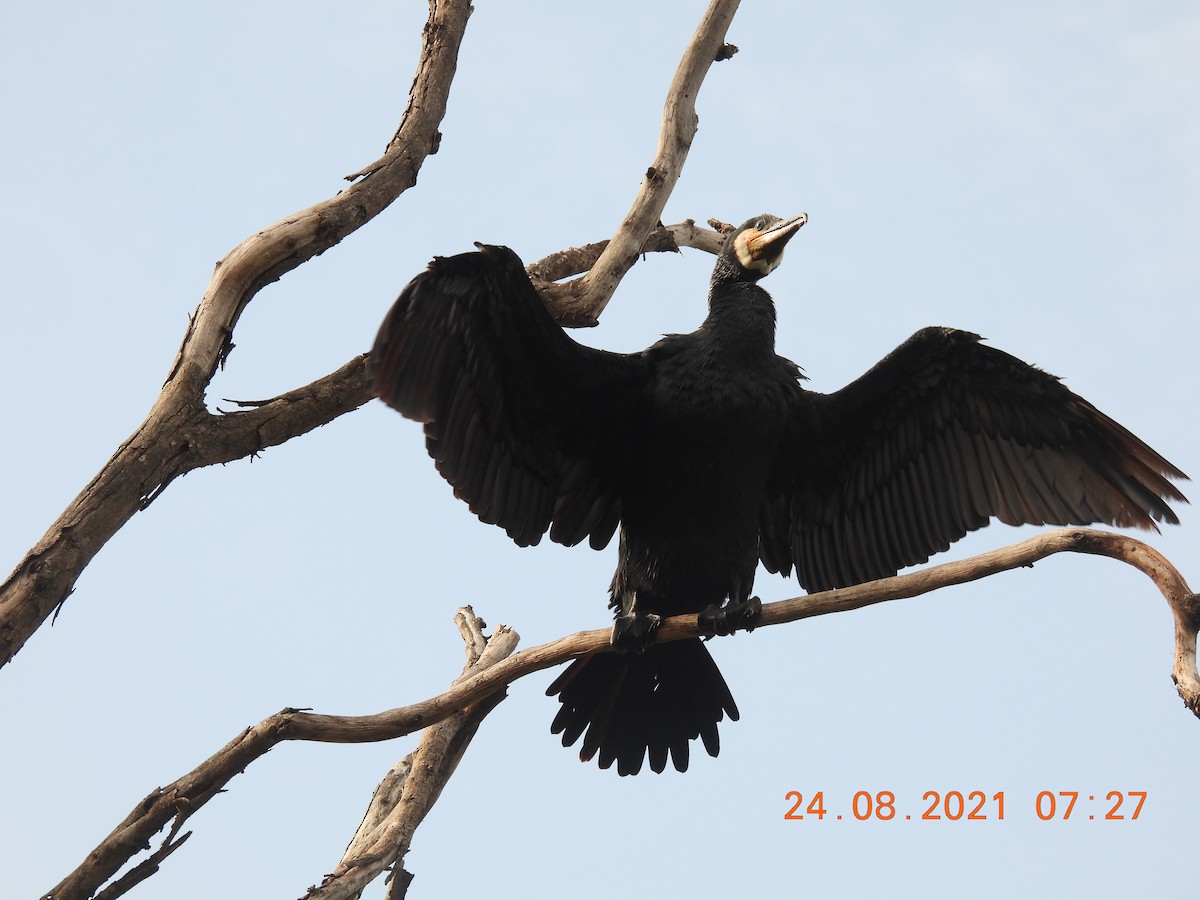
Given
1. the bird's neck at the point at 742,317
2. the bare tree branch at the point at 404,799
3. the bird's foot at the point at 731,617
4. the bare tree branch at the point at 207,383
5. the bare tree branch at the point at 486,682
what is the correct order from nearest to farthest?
1. the bare tree branch at the point at 486,682
2. the bare tree branch at the point at 207,383
3. the bird's foot at the point at 731,617
4. the bird's neck at the point at 742,317
5. the bare tree branch at the point at 404,799

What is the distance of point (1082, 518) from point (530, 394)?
2.03m

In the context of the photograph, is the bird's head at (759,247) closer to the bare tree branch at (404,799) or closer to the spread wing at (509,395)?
the spread wing at (509,395)

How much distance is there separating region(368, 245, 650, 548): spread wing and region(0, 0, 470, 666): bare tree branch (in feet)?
1.75

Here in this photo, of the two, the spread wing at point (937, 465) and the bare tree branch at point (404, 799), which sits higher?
the spread wing at point (937, 465)

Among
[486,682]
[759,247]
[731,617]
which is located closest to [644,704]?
[731,617]

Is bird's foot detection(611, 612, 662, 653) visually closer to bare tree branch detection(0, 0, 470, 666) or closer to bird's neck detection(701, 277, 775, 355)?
bird's neck detection(701, 277, 775, 355)

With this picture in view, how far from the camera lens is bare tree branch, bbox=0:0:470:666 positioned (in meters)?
4.04

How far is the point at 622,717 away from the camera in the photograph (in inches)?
191

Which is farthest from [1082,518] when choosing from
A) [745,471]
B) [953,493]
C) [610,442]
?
[610,442]

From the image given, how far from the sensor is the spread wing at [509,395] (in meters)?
4.34

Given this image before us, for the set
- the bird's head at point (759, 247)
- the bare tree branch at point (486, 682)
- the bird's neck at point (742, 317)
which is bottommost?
the bare tree branch at point (486, 682)

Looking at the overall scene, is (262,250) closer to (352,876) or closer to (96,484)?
(96,484)

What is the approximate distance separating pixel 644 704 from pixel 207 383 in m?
1.91

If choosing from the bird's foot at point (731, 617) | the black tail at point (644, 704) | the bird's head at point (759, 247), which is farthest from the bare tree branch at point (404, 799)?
the bird's head at point (759, 247)
